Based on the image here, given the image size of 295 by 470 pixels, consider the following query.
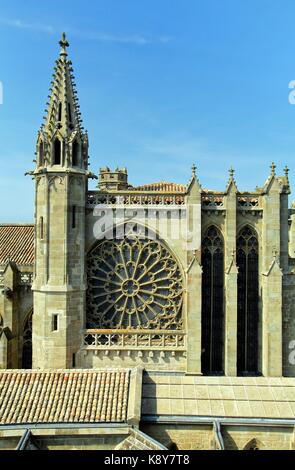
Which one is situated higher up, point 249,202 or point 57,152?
point 57,152

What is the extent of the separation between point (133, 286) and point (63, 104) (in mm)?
10275

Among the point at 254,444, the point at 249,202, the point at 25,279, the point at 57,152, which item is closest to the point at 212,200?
the point at 249,202

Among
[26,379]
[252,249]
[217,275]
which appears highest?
[252,249]

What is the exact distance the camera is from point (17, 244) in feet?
92.8

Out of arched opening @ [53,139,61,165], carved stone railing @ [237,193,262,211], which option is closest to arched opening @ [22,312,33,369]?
arched opening @ [53,139,61,165]

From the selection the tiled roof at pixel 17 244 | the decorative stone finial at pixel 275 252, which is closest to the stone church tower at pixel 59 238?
the tiled roof at pixel 17 244

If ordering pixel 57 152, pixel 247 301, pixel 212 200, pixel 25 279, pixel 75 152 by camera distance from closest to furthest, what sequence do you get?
pixel 57 152
pixel 75 152
pixel 212 200
pixel 247 301
pixel 25 279

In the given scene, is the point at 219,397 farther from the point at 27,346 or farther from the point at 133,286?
the point at 27,346

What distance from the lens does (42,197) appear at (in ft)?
68.4

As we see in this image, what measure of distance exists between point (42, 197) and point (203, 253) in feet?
29.7

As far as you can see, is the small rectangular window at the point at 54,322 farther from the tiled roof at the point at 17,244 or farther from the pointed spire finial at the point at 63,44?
the pointed spire finial at the point at 63,44

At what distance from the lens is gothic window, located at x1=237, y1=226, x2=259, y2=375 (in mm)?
21656
